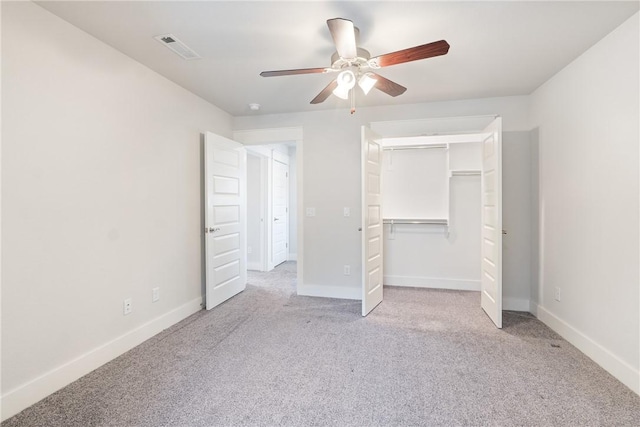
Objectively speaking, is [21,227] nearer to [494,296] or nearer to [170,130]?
[170,130]

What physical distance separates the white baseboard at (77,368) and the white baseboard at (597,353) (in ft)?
11.8

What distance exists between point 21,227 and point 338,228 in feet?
9.42

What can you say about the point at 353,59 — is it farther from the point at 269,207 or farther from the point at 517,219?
A: the point at 269,207

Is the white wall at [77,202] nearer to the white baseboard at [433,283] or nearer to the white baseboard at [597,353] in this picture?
the white baseboard at [433,283]

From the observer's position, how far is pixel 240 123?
400 cm

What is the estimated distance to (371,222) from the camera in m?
3.23

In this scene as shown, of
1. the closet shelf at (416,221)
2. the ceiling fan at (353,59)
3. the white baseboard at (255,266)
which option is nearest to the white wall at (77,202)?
the ceiling fan at (353,59)

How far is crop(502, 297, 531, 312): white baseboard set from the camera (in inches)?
127

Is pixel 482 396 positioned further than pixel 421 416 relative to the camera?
Yes

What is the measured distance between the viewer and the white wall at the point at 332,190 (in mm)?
3672

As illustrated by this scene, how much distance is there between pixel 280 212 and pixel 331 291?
247 cm

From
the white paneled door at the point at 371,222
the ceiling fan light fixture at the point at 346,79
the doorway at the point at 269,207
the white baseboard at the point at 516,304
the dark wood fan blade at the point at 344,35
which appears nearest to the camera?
the dark wood fan blade at the point at 344,35

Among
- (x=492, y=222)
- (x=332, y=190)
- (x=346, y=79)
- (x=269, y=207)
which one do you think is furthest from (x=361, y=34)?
(x=269, y=207)

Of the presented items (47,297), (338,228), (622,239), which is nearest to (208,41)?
(47,297)
